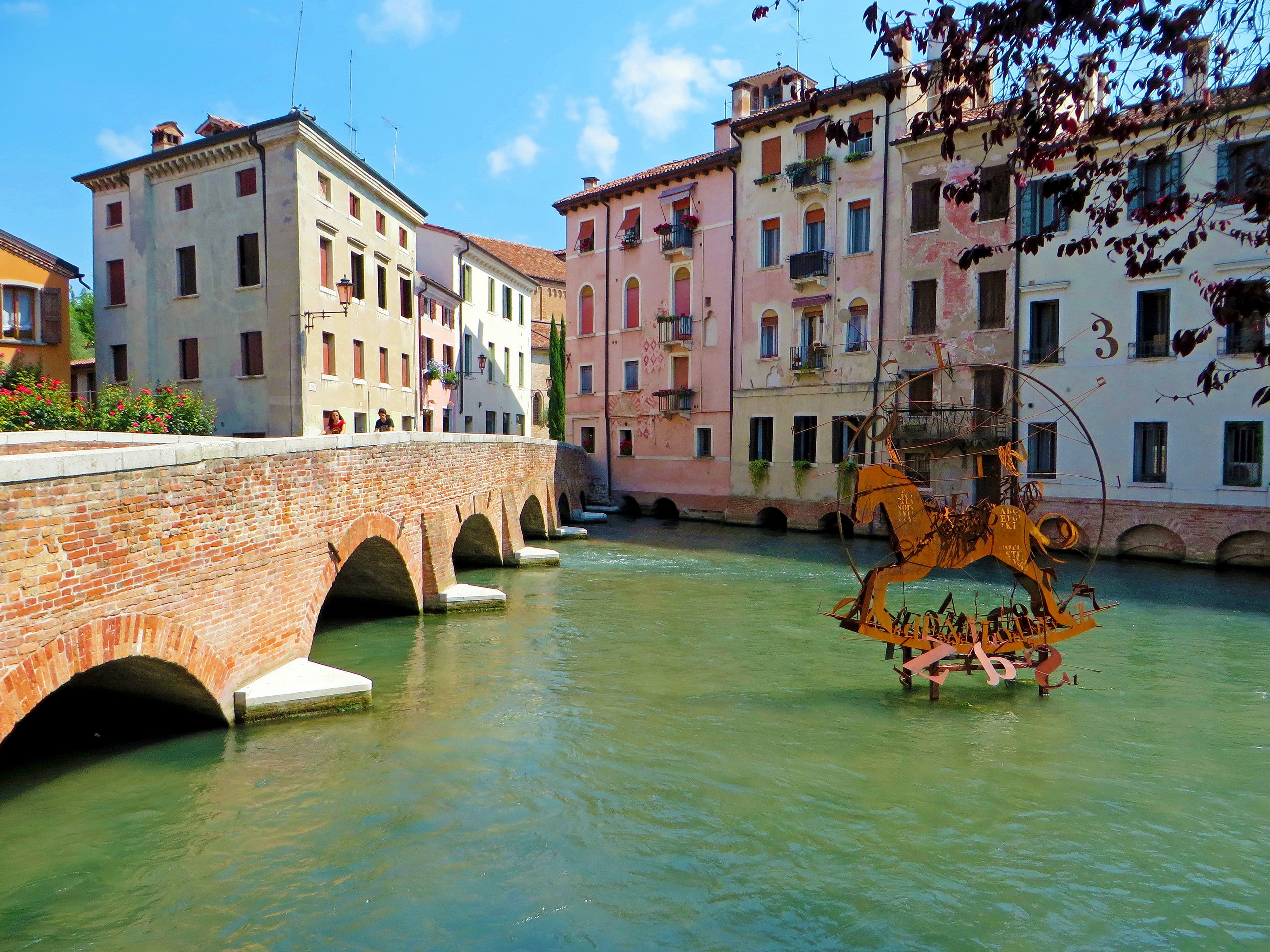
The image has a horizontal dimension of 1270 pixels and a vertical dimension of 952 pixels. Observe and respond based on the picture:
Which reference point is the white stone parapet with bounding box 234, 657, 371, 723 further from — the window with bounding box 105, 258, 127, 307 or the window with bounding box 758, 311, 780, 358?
the window with bounding box 758, 311, 780, 358

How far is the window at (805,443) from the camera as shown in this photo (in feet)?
102

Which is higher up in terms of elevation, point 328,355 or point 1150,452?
point 328,355

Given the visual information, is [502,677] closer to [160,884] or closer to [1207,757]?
[160,884]

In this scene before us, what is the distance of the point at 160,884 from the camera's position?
22.5 ft

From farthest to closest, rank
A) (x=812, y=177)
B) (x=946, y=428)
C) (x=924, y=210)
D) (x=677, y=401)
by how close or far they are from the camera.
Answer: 1. (x=677, y=401)
2. (x=812, y=177)
3. (x=924, y=210)
4. (x=946, y=428)

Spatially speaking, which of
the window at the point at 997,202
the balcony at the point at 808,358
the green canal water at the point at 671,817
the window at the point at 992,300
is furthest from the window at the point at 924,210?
the green canal water at the point at 671,817

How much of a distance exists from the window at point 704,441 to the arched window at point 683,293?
463 centimetres

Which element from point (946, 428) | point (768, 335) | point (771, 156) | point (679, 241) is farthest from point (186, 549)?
point (679, 241)

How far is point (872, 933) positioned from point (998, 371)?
892 inches

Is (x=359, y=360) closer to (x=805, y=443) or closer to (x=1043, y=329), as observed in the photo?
(x=805, y=443)

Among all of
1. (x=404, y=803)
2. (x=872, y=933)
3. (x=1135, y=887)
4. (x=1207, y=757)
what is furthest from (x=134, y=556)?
(x=1207, y=757)

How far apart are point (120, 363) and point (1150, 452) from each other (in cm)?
3025

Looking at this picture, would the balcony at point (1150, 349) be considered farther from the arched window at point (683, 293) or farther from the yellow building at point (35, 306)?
the yellow building at point (35, 306)

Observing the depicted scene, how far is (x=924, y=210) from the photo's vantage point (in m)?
28.1
